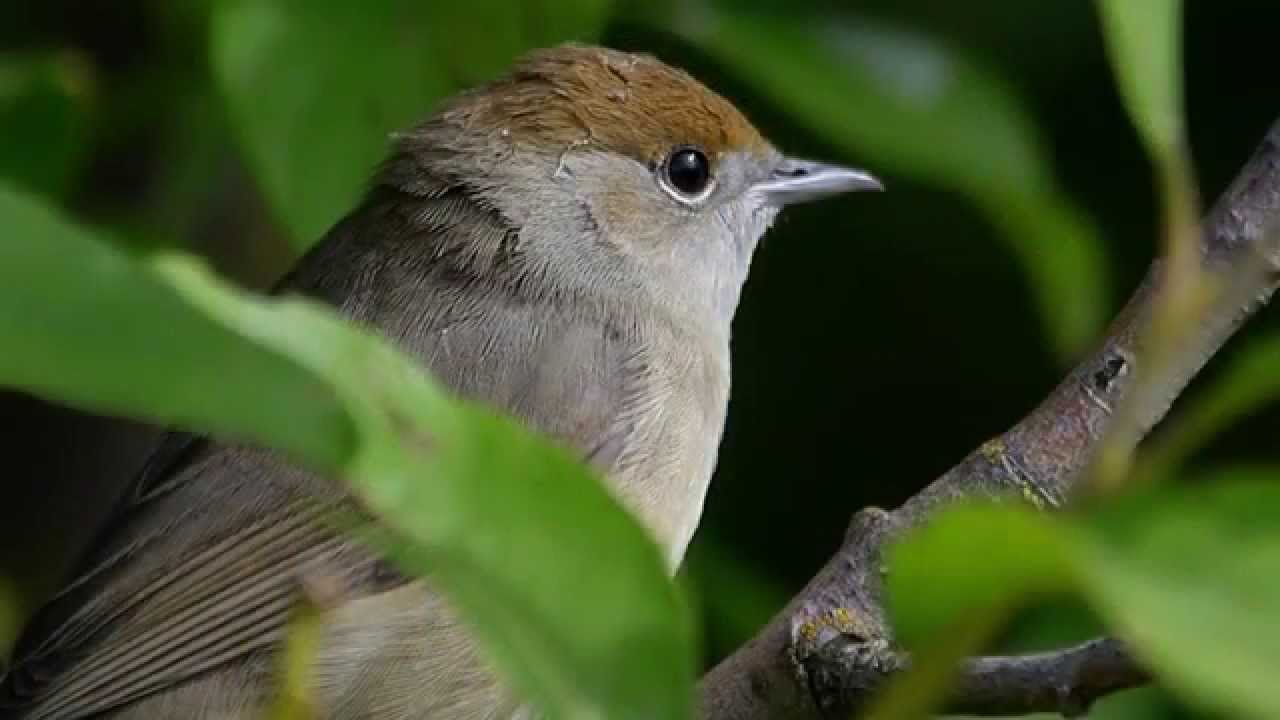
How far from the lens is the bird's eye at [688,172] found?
14.0 feet

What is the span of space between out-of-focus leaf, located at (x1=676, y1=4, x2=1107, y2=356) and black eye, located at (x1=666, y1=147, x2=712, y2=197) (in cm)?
60

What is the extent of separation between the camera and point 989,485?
116 inches

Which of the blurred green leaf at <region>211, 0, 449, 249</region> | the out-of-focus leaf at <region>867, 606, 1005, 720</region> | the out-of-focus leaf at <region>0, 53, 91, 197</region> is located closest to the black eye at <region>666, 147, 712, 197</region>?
the blurred green leaf at <region>211, 0, 449, 249</region>

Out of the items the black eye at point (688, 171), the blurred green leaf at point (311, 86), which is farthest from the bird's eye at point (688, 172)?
the blurred green leaf at point (311, 86)

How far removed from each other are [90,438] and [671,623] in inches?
153

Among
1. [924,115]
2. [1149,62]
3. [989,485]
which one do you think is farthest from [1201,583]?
[924,115]

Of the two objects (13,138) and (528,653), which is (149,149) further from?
(528,653)

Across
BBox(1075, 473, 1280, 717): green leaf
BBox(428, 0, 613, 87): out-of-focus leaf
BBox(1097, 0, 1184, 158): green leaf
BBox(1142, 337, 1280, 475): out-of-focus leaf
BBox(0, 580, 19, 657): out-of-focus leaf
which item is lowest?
BBox(0, 580, 19, 657): out-of-focus leaf

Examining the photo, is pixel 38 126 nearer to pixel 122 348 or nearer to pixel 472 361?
pixel 472 361

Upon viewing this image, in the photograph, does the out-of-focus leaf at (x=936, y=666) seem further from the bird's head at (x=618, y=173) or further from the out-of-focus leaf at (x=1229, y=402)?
the bird's head at (x=618, y=173)

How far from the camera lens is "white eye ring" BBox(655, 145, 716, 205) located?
427 centimetres

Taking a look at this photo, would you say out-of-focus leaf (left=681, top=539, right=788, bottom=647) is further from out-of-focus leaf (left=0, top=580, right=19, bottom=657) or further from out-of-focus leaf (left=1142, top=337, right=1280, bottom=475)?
out-of-focus leaf (left=1142, top=337, right=1280, bottom=475)

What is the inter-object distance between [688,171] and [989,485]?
1529 mm

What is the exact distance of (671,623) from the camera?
51.9 inches
